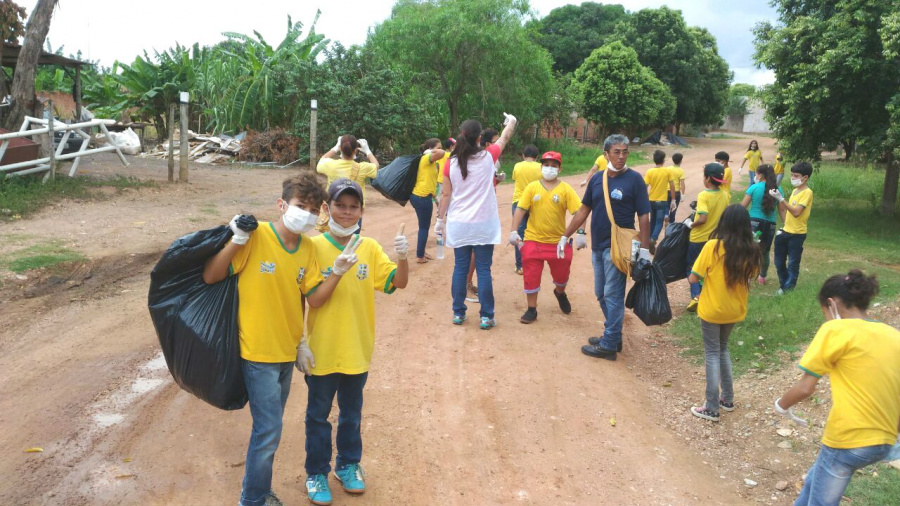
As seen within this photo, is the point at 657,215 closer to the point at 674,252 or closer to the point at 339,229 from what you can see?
the point at 674,252

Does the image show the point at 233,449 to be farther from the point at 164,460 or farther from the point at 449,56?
the point at 449,56

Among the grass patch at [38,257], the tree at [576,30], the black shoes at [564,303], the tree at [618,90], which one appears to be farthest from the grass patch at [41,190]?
the tree at [576,30]

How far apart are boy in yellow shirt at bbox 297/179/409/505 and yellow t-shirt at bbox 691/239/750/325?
106 inches

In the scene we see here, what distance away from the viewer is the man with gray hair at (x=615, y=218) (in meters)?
6.10

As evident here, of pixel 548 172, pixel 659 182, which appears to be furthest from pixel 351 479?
pixel 659 182

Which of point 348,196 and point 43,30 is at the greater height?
point 43,30

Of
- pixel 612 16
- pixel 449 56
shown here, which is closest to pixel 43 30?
pixel 449 56

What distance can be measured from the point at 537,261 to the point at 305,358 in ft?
13.4

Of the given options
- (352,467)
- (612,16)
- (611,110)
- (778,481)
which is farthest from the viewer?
(612,16)

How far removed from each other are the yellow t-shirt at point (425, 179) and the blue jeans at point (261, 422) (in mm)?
6033

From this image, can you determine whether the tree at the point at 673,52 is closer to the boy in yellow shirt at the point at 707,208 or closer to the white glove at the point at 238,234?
the boy in yellow shirt at the point at 707,208

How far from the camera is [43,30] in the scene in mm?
14391

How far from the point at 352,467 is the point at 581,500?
140 cm

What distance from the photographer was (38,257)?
8.52 meters
